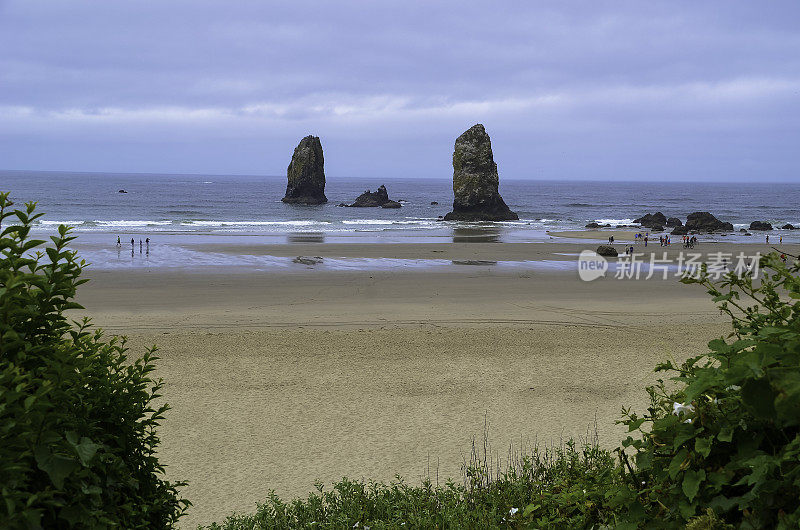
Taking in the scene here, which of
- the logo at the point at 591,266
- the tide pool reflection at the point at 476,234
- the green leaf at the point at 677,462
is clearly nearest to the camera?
the green leaf at the point at 677,462

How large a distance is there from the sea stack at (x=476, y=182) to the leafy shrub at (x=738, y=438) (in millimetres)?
66801

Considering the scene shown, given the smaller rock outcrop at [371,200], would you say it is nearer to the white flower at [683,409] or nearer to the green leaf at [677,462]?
the white flower at [683,409]

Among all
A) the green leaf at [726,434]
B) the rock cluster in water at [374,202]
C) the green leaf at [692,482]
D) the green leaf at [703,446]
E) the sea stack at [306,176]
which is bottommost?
the green leaf at [692,482]

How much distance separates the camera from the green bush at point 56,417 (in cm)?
204

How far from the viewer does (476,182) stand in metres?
72.4

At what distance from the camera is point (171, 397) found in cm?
997

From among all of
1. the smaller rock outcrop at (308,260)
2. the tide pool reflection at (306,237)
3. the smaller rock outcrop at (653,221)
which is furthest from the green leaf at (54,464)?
the smaller rock outcrop at (653,221)

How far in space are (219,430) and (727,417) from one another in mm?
7599

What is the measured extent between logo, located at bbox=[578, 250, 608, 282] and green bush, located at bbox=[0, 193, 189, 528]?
81.5 feet

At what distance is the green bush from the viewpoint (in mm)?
2041

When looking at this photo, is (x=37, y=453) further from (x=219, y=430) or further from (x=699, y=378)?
(x=219, y=430)

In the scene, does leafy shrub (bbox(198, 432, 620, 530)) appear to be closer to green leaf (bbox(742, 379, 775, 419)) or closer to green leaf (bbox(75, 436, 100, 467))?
green leaf (bbox(742, 379, 775, 419))

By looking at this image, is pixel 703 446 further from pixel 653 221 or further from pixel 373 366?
pixel 653 221

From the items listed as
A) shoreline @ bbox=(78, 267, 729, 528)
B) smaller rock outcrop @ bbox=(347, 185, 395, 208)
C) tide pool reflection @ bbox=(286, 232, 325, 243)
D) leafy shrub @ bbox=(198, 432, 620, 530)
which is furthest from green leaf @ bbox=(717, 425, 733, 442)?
smaller rock outcrop @ bbox=(347, 185, 395, 208)
